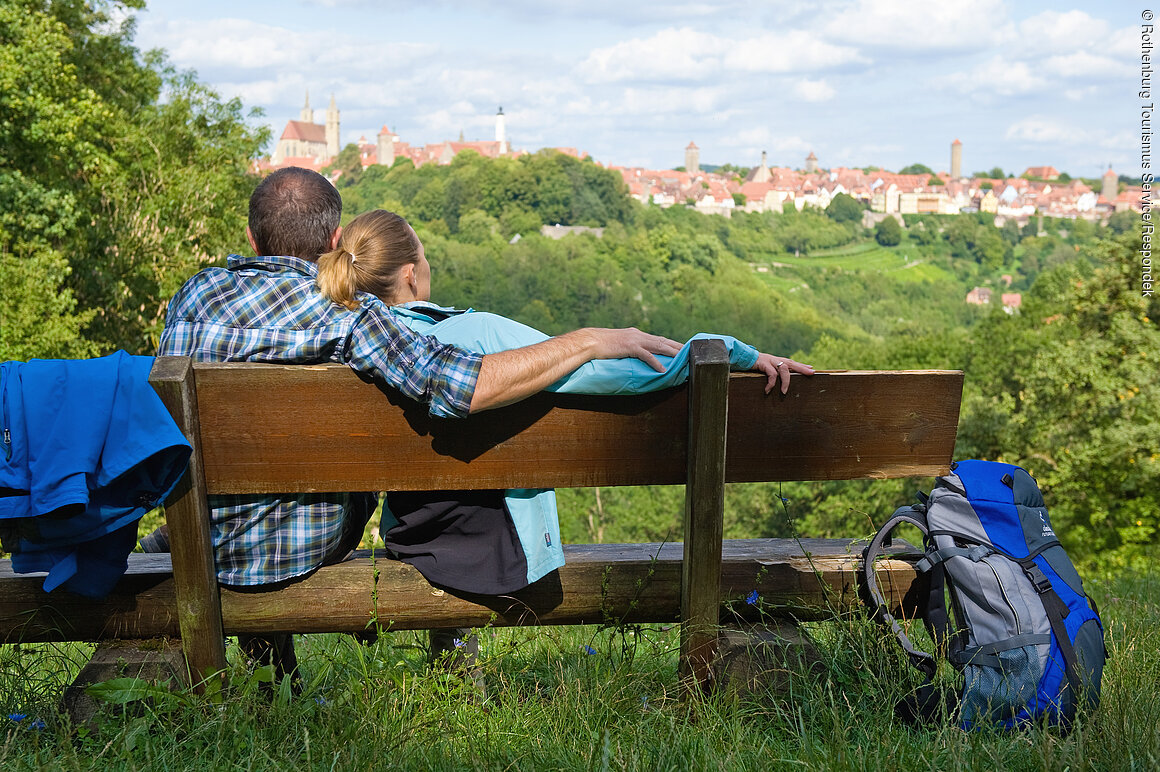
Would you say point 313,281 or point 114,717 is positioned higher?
point 313,281

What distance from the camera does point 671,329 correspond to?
6769 centimetres

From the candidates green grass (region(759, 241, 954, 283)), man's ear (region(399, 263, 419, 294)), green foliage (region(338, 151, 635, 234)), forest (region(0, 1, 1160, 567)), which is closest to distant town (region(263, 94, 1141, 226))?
green grass (region(759, 241, 954, 283))

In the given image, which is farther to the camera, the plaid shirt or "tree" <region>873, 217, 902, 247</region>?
"tree" <region>873, 217, 902, 247</region>

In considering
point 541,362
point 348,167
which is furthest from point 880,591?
point 348,167

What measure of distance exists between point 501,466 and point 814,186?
5977 inches

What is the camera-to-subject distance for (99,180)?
743 inches

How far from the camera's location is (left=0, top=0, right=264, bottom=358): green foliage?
1484 centimetres

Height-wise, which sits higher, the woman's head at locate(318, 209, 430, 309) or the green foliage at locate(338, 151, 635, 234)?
the green foliage at locate(338, 151, 635, 234)

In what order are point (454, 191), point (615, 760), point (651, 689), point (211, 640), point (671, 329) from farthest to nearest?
1. point (454, 191)
2. point (671, 329)
3. point (651, 689)
4. point (211, 640)
5. point (615, 760)

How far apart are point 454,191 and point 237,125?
58.5 metres

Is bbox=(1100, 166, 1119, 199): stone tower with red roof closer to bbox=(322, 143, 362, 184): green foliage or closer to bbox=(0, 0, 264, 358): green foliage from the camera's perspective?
bbox=(322, 143, 362, 184): green foliage

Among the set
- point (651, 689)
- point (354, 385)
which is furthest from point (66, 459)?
point (651, 689)

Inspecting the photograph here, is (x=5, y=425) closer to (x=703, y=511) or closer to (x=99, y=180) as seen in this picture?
(x=703, y=511)

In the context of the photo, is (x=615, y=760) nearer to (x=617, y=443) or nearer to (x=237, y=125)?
(x=617, y=443)
